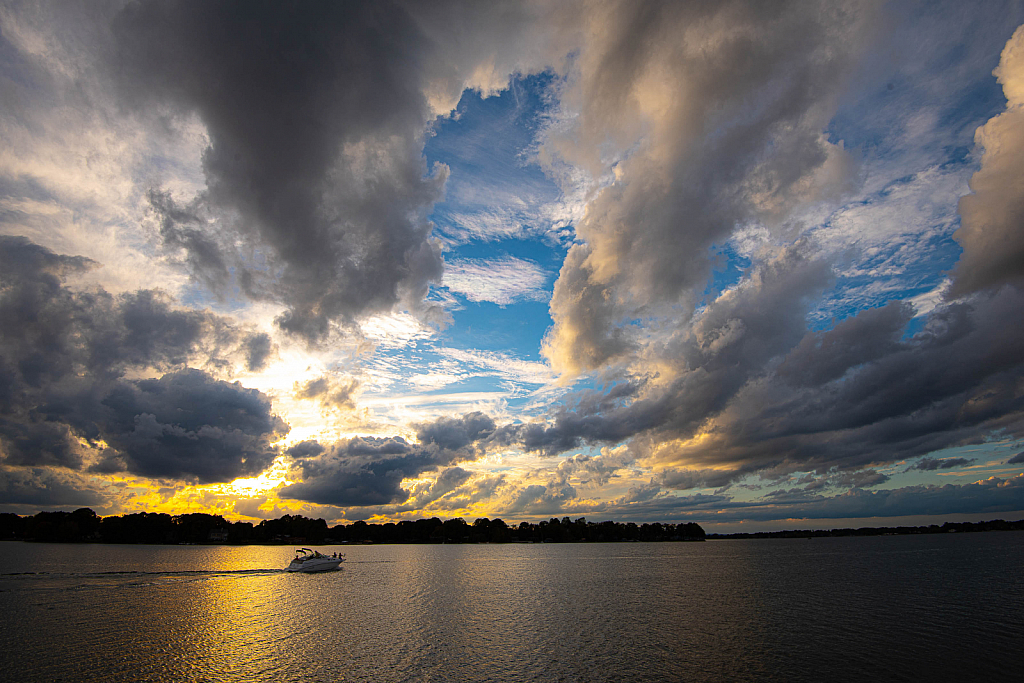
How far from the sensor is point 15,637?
4875 centimetres

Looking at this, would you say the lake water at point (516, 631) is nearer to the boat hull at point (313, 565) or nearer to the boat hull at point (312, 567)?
the boat hull at point (312, 567)

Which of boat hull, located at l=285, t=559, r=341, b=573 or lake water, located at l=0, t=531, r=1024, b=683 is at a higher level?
boat hull, located at l=285, t=559, r=341, b=573

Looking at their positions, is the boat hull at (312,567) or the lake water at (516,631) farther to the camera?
the boat hull at (312,567)

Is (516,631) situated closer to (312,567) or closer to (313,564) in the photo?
(312,567)

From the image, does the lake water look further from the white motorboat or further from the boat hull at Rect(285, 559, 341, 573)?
the white motorboat

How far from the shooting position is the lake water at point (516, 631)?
39656 millimetres

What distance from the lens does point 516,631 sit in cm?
5500

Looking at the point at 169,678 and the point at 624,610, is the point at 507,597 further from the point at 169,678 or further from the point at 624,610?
the point at 169,678

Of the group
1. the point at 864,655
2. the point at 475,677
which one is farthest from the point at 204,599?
the point at 864,655

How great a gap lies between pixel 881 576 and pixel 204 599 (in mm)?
138616

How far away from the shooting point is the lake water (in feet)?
130

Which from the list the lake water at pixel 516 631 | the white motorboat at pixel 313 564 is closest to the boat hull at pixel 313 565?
the white motorboat at pixel 313 564

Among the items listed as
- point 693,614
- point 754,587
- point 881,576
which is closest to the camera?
point 693,614

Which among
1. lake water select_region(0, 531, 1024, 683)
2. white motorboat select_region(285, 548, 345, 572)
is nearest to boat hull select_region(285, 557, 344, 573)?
white motorboat select_region(285, 548, 345, 572)
